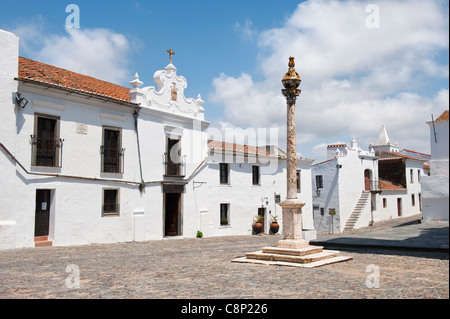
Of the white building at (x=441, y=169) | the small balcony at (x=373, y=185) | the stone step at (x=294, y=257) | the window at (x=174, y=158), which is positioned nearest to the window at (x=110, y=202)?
the window at (x=174, y=158)

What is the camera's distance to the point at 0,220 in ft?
42.7

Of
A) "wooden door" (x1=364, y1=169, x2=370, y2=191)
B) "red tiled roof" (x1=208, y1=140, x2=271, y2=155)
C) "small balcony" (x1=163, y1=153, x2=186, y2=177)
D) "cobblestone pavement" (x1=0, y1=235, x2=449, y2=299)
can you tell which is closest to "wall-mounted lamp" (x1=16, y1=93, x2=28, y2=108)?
"cobblestone pavement" (x1=0, y1=235, x2=449, y2=299)

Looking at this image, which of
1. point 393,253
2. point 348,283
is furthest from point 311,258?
point 393,253

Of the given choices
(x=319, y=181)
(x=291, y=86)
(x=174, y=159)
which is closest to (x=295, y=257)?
(x=291, y=86)

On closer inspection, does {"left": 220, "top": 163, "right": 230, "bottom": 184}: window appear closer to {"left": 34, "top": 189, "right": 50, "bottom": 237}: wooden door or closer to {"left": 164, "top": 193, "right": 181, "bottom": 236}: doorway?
{"left": 164, "top": 193, "right": 181, "bottom": 236}: doorway

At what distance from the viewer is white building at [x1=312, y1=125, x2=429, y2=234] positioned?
30.2 meters

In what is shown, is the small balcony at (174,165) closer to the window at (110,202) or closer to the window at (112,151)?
the window at (112,151)

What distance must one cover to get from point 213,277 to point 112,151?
34.1 feet

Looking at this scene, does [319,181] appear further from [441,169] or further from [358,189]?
[441,169]

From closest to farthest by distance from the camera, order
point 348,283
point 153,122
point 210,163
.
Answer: point 348,283, point 153,122, point 210,163

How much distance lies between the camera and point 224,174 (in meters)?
22.2

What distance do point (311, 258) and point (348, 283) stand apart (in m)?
2.23
